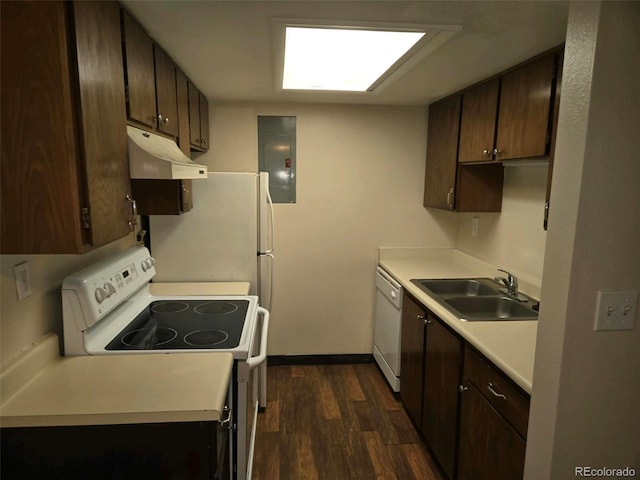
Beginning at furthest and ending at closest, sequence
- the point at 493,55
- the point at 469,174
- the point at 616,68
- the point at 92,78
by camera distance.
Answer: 1. the point at 469,174
2. the point at 493,55
3. the point at 92,78
4. the point at 616,68

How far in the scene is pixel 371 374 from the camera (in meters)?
3.38

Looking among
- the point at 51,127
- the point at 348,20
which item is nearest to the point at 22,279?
the point at 51,127

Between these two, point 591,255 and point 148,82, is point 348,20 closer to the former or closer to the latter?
point 148,82

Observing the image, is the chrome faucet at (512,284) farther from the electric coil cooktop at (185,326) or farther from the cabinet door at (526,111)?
the electric coil cooktop at (185,326)

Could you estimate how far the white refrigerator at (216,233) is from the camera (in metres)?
2.54

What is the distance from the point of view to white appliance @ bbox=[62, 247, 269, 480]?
1511mm

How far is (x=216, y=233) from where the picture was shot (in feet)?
8.46

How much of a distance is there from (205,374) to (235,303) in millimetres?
821

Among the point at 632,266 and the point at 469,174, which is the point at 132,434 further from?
the point at 469,174

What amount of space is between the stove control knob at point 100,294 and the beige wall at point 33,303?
0.48 feet

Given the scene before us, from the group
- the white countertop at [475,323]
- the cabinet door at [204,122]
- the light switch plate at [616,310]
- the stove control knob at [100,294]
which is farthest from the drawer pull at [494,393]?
the cabinet door at [204,122]

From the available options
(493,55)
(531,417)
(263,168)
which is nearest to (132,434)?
(531,417)

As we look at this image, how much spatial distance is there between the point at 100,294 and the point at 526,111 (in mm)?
2128

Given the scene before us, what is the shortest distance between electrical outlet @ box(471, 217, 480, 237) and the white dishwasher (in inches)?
30.3
